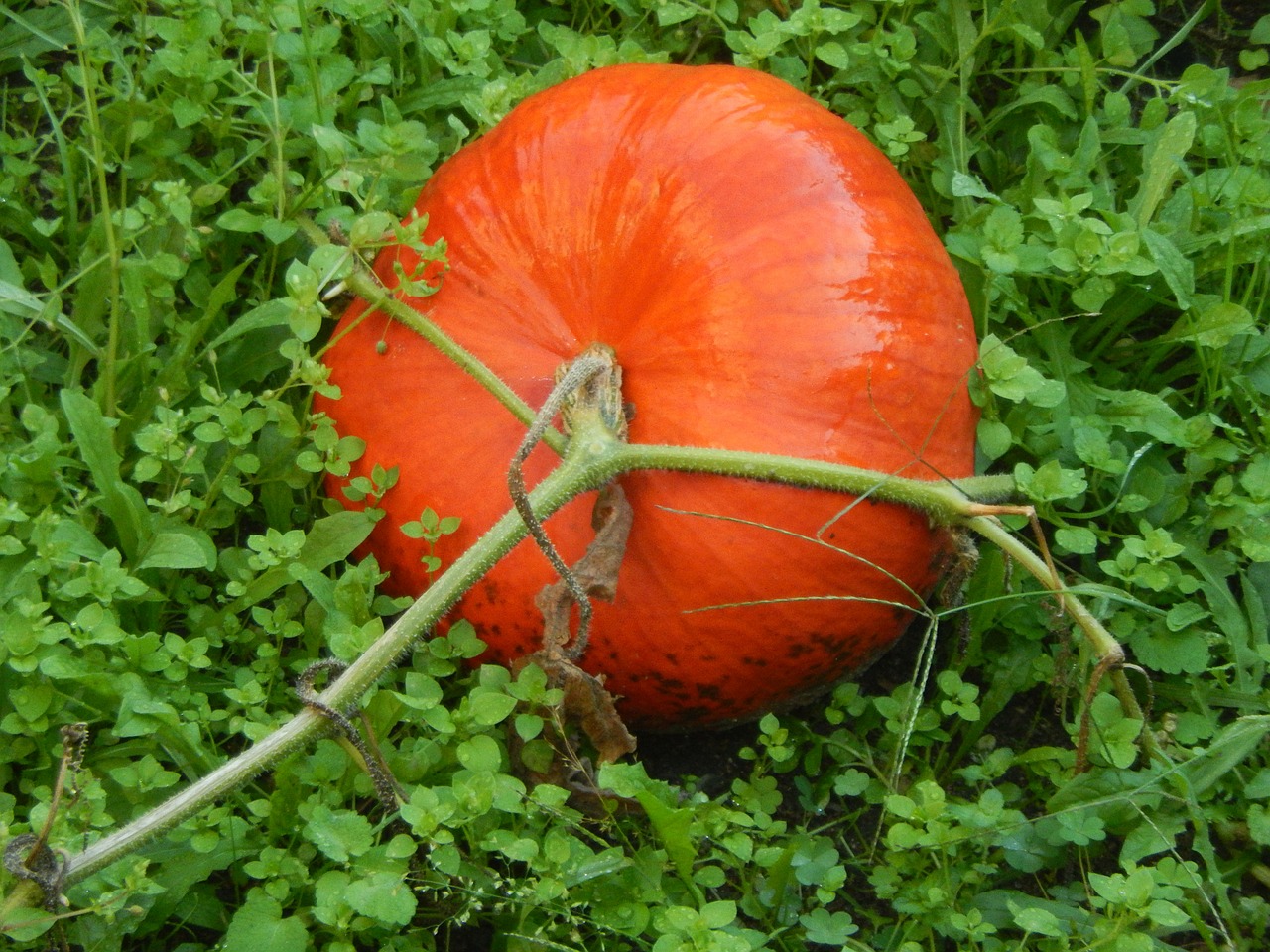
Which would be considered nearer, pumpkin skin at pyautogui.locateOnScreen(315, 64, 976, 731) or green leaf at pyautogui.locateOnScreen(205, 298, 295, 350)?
pumpkin skin at pyautogui.locateOnScreen(315, 64, 976, 731)

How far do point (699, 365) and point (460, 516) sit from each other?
1.54 feet

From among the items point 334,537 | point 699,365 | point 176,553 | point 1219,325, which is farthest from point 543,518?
point 1219,325

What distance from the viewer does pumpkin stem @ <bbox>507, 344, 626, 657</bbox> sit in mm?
1946

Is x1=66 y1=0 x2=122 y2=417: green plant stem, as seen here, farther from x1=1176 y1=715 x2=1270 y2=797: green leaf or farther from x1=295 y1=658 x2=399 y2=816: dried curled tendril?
x1=1176 y1=715 x2=1270 y2=797: green leaf

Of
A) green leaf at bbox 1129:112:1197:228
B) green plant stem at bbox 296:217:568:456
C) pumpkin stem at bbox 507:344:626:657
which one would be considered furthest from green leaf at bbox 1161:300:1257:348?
green plant stem at bbox 296:217:568:456

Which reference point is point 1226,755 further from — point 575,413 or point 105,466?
point 105,466

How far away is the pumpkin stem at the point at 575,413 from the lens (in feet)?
6.39

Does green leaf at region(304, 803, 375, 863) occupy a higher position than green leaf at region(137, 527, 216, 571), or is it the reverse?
green leaf at region(137, 527, 216, 571)

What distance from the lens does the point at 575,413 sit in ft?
6.93

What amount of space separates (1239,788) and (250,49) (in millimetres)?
2347

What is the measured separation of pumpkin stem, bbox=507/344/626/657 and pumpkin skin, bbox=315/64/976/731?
0.04m

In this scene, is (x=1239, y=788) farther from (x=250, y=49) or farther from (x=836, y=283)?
(x=250, y=49)

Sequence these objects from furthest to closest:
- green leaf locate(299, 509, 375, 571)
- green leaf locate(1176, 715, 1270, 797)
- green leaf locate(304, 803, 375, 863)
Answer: green leaf locate(299, 509, 375, 571) → green leaf locate(1176, 715, 1270, 797) → green leaf locate(304, 803, 375, 863)

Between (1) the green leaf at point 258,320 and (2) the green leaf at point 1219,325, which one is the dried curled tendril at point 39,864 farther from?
(2) the green leaf at point 1219,325
